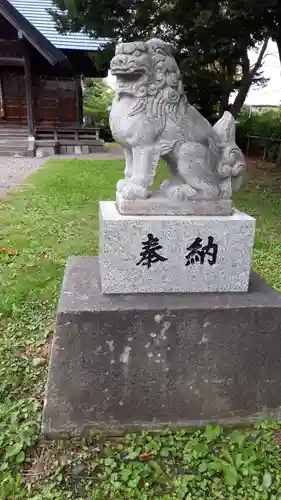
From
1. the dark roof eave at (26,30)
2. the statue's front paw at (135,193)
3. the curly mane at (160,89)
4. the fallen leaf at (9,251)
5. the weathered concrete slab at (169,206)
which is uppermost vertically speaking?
the dark roof eave at (26,30)

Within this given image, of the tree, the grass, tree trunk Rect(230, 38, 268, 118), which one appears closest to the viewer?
the grass

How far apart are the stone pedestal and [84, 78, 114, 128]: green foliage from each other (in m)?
19.0

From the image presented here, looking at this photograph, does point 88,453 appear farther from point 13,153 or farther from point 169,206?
point 13,153

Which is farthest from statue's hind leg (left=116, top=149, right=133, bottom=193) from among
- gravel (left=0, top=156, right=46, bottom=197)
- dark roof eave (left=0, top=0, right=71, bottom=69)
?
dark roof eave (left=0, top=0, right=71, bottom=69)

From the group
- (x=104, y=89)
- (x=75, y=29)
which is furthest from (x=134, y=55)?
(x=104, y=89)

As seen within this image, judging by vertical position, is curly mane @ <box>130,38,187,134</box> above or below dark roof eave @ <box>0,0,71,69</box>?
below

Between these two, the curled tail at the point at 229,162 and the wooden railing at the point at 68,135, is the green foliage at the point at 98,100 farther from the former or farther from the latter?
the curled tail at the point at 229,162

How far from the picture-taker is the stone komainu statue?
86.4 inches

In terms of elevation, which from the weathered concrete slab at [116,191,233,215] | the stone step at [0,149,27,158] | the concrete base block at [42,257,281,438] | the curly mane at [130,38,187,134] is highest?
the curly mane at [130,38,187,134]

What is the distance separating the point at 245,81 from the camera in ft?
40.0

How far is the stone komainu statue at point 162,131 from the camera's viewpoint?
2193mm

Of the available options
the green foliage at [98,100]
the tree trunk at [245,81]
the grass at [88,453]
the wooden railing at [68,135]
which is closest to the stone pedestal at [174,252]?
the grass at [88,453]

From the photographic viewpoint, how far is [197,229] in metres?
2.24

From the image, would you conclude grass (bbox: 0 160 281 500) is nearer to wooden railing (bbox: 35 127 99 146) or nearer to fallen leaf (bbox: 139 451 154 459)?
fallen leaf (bbox: 139 451 154 459)
